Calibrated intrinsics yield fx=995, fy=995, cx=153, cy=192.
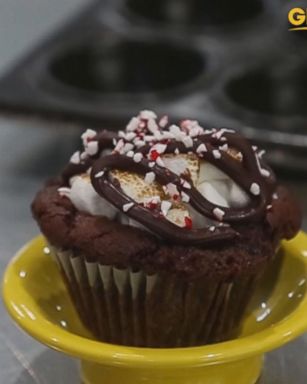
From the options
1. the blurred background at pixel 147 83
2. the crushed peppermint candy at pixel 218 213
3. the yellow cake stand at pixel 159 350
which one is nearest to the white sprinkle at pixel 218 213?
the crushed peppermint candy at pixel 218 213

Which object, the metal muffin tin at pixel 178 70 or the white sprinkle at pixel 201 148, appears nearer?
the white sprinkle at pixel 201 148

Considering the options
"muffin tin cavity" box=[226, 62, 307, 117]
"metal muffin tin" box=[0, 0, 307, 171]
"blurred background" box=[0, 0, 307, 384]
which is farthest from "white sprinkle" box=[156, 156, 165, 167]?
"muffin tin cavity" box=[226, 62, 307, 117]

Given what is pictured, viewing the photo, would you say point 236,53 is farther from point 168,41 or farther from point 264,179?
point 264,179

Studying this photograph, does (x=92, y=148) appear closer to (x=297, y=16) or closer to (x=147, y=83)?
(x=147, y=83)

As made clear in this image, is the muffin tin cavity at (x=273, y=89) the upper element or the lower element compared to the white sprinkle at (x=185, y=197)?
lower

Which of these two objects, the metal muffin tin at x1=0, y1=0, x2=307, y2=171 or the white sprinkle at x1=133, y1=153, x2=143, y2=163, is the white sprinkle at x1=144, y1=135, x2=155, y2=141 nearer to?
the white sprinkle at x1=133, y1=153, x2=143, y2=163

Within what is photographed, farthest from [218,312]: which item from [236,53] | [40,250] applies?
[236,53]

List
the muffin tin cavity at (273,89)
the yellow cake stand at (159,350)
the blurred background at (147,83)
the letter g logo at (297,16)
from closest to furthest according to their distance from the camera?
the yellow cake stand at (159,350) → the blurred background at (147,83) → the muffin tin cavity at (273,89) → the letter g logo at (297,16)

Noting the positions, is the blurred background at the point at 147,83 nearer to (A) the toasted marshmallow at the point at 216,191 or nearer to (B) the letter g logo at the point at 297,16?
(B) the letter g logo at the point at 297,16

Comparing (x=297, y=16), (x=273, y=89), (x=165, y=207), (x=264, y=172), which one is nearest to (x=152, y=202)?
(x=165, y=207)
